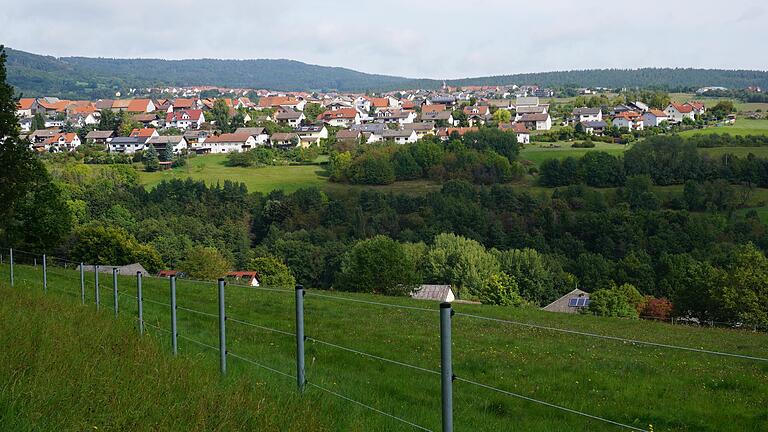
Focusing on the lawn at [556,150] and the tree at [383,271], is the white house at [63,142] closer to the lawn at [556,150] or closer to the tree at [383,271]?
the lawn at [556,150]

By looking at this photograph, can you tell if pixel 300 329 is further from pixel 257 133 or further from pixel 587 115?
pixel 587 115

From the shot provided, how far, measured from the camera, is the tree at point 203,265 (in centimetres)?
6209

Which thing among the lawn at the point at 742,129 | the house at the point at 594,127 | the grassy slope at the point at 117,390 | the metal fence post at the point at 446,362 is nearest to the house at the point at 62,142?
the house at the point at 594,127

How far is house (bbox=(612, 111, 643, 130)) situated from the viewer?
157 meters

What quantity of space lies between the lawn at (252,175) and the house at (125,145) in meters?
22.1

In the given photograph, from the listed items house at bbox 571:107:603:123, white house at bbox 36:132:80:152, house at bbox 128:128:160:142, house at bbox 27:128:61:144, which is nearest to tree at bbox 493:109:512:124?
house at bbox 571:107:603:123

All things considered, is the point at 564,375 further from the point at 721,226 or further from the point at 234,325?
the point at 721,226

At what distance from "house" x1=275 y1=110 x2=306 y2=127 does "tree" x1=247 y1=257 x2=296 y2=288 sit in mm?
119923

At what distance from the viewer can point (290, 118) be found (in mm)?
190625

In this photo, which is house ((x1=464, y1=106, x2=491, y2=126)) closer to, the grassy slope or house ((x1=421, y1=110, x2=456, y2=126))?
house ((x1=421, y1=110, x2=456, y2=126))

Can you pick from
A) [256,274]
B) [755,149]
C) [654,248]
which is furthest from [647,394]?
[755,149]

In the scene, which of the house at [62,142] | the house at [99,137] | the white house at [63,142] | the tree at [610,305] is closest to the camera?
the tree at [610,305]

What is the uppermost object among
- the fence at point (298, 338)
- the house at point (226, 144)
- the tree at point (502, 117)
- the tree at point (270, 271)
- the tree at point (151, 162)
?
the tree at point (502, 117)

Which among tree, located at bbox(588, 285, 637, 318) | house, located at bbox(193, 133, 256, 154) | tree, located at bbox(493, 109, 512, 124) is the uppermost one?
tree, located at bbox(493, 109, 512, 124)
